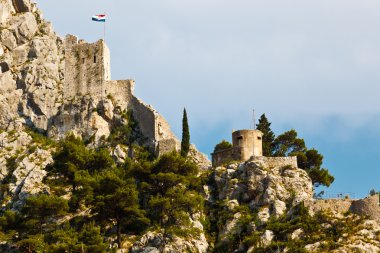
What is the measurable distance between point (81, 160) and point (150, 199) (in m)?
10.0

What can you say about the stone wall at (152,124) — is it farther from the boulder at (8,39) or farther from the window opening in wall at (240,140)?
the boulder at (8,39)

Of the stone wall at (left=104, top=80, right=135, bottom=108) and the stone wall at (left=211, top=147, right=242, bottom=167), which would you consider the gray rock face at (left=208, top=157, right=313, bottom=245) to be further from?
the stone wall at (left=104, top=80, right=135, bottom=108)

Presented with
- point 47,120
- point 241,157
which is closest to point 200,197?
point 241,157

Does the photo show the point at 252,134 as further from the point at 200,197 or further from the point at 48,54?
the point at 48,54

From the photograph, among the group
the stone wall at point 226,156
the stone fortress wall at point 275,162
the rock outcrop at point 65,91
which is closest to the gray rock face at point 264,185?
the stone fortress wall at point 275,162

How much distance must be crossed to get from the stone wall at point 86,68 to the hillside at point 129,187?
143 mm

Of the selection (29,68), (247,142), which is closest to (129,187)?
(247,142)

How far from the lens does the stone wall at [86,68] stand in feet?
273

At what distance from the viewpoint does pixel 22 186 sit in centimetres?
6906

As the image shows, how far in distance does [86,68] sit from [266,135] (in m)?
23.4

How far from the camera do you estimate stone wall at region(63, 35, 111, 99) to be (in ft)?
273

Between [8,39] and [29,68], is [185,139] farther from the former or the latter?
[8,39]

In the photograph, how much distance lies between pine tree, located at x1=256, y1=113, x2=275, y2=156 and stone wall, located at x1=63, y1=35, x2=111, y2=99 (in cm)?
1942

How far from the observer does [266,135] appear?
82.6m
